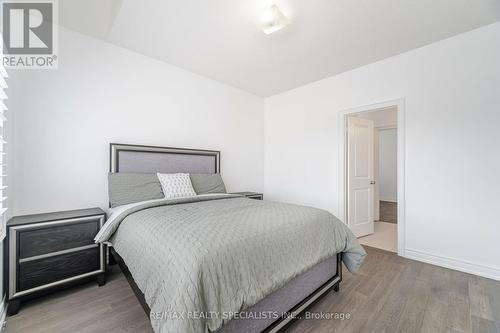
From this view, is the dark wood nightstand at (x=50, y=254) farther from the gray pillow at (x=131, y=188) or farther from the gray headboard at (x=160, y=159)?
the gray headboard at (x=160, y=159)

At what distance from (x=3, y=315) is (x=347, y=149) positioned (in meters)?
4.11

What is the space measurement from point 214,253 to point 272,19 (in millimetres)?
2042

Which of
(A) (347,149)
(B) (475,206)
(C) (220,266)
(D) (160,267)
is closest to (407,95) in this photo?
(A) (347,149)

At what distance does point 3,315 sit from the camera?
1556 mm

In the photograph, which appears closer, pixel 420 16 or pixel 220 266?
pixel 220 266

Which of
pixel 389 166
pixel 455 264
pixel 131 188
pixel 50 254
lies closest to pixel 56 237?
pixel 50 254

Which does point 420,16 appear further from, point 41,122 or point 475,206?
point 41,122

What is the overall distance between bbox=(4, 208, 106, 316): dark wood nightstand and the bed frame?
247 mm

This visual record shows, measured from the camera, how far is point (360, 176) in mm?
3570

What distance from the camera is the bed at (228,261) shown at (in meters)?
0.99

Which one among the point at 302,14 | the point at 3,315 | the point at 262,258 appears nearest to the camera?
the point at 262,258

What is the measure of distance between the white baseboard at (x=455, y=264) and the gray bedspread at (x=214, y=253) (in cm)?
136

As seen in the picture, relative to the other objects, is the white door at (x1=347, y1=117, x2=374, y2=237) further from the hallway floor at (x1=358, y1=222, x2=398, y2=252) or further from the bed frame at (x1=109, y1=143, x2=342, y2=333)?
the bed frame at (x1=109, y1=143, x2=342, y2=333)

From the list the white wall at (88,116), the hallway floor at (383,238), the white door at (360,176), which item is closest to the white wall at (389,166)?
the hallway floor at (383,238)
